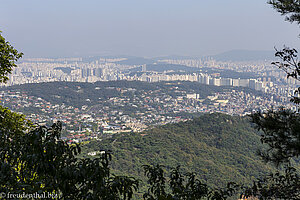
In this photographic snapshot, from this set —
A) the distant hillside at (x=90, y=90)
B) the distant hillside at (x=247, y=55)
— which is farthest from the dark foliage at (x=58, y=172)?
the distant hillside at (x=247, y=55)

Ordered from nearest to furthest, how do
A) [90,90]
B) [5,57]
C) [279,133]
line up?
[279,133], [5,57], [90,90]

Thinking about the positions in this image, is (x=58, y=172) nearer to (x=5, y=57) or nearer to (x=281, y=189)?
(x=281, y=189)

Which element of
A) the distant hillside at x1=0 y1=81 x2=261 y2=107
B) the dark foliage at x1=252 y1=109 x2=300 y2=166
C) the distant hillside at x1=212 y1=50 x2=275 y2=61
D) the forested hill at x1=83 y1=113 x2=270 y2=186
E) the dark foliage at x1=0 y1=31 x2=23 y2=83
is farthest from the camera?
the distant hillside at x1=212 y1=50 x2=275 y2=61

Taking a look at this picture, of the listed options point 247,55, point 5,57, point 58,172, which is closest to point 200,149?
point 5,57

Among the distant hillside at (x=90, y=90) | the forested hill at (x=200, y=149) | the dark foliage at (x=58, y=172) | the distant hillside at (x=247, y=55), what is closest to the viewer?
the dark foliage at (x=58, y=172)

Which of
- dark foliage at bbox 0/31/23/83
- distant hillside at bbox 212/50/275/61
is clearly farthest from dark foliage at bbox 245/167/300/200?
distant hillside at bbox 212/50/275/61

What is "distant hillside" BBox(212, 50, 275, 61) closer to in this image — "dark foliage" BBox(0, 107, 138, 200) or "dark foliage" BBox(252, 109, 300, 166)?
"dark foliage" BBox(252, 109, 300, 166)

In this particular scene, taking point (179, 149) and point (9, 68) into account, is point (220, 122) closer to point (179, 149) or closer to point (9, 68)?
point (179, 149)

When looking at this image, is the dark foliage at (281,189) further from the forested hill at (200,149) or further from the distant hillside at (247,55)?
the distant hillside at (247,55)
